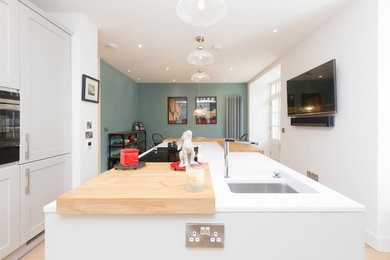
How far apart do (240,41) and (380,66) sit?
2035mm

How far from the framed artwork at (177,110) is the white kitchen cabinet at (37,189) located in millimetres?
4623

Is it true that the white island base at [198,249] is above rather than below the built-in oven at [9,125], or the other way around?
below

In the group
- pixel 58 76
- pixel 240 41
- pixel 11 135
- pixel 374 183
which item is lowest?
pixel 374 183

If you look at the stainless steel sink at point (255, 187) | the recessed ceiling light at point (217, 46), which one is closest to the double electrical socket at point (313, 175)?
the stainless steel sink at point (255, 187)

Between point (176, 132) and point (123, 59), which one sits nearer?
point (123, 59)

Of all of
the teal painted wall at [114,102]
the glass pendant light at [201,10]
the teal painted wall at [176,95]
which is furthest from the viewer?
the teal painted wall at [176,95]

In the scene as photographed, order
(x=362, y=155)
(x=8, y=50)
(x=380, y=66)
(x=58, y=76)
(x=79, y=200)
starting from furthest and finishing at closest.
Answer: (x=58, y=76) → (x=362, y=155) → (x=380, y=66) → (x=8, y=50) → (x=79, y=200)

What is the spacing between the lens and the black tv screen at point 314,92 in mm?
2502

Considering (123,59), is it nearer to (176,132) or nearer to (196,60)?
(196,60)

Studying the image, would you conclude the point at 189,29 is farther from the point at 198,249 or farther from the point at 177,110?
the point at 177,110

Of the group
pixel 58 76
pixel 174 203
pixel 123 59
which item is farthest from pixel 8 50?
pixel 123 59

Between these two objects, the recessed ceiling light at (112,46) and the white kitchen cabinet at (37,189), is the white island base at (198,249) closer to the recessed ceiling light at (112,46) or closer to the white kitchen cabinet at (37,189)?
the white kitchen cabinet at (37,189)

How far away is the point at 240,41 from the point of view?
337 cm

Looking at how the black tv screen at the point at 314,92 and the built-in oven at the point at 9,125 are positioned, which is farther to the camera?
the black tv screen at the point at 314,92
